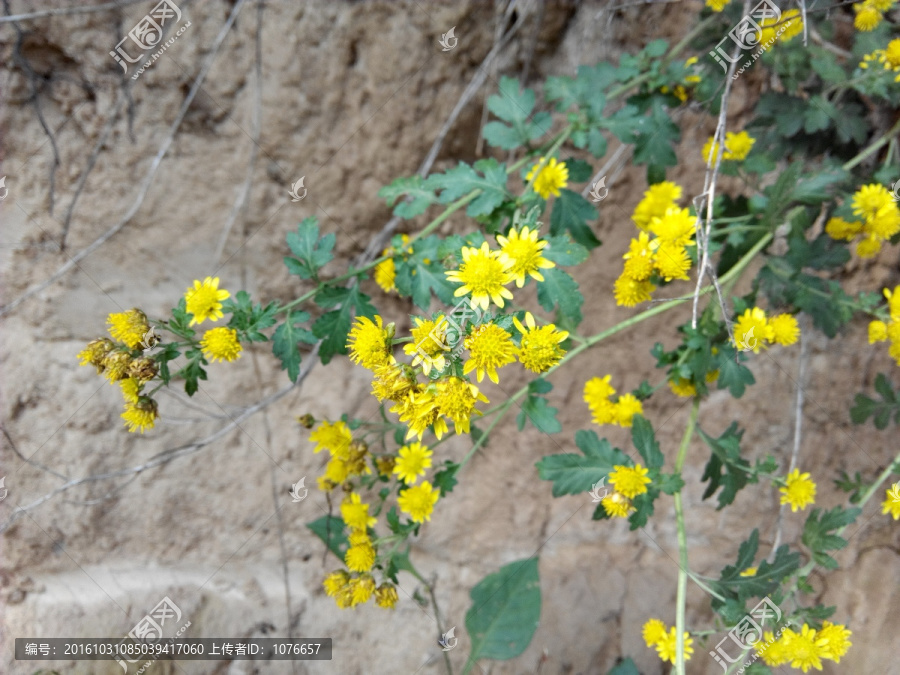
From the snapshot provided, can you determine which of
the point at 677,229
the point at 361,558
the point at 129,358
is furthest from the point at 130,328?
the point at 677,229

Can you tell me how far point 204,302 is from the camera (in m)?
1.40

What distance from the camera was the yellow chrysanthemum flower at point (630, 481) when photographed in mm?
1471

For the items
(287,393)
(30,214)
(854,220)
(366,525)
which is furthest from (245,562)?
(854,220)

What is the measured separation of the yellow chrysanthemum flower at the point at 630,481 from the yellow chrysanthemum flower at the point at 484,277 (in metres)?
0.61

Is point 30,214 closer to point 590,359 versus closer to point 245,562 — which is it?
point 245,562

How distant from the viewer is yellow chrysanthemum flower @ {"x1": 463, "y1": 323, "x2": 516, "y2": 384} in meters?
1.11

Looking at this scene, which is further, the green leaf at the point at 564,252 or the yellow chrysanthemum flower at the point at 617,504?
the yellow chrysanthemum flower at the point at 617,504

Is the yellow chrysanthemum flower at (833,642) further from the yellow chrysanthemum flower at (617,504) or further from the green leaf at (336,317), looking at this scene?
the green leaf at (336,317)

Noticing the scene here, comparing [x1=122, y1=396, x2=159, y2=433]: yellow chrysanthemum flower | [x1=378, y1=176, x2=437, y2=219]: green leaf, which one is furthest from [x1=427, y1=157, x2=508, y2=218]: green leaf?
[x1=122, y1=396, x2=159, y2=433]: yellow chrysanthemum flower

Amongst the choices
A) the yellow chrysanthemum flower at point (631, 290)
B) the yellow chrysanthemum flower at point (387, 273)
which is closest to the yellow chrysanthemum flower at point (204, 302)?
the yellow chrysanthemum flower at point (387, 273)

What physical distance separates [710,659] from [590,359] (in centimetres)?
124

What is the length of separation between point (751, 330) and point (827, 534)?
64 centimetres

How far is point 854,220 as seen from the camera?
174 centimetres

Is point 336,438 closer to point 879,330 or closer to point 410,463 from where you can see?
point 410,463
